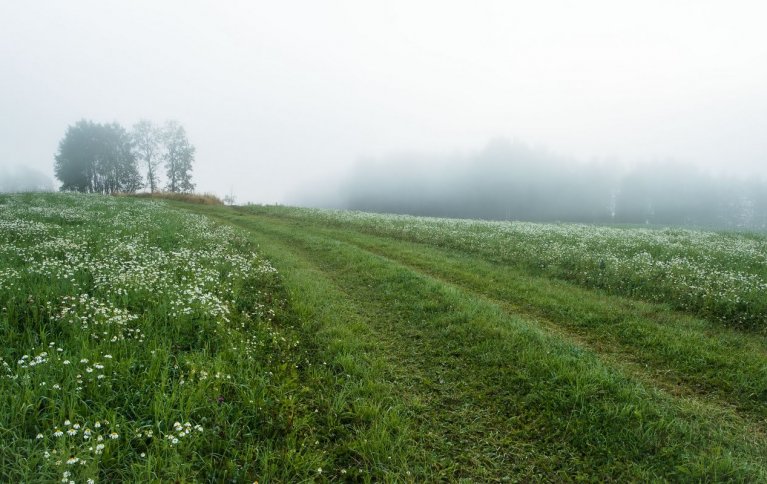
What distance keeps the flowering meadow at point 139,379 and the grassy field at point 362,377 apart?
0.03 meters

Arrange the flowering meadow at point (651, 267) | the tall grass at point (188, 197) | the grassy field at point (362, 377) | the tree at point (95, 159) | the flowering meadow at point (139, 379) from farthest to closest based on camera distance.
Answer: the tree at point (95, 159), the tall grass at point (188, 197), the flowering meadow at point (651, 267), the grassy field at point (362, 377), the flowering meadow at point (139, 379)

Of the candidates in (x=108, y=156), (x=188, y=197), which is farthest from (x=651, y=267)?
(x=108, y=156)

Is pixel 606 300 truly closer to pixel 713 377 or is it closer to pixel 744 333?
pixel 744 333

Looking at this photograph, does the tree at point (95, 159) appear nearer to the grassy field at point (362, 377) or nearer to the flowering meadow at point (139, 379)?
the grassy field at point (362, 377)

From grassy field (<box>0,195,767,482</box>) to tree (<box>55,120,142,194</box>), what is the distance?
278ft

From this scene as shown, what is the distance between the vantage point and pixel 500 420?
5.32 metres

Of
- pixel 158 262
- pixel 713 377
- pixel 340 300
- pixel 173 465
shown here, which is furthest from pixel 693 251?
pixel 158 262

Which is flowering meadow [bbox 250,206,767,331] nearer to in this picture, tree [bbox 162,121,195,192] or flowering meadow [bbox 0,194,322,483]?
flowering meadow [bbox 0,194,322,483]

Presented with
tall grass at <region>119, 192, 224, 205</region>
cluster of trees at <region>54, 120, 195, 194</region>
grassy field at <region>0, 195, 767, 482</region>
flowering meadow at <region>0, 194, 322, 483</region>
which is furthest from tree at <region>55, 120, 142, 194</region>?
flowering meadow at <region>0, 194, 322, 483</region>

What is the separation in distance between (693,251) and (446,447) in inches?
734

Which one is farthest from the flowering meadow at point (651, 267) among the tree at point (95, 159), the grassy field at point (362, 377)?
the tree at point (95, 159)

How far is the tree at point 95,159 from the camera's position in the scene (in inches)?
2963

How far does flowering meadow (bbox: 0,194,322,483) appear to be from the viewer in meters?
3.82

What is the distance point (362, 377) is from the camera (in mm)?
6184
